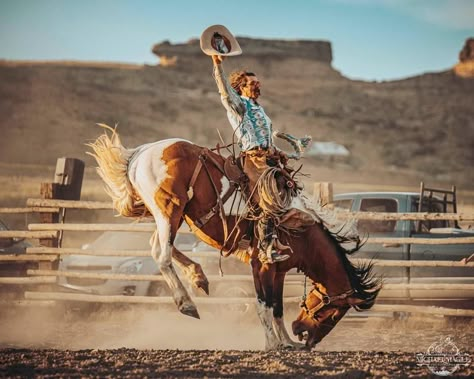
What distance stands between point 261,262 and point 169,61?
244ft

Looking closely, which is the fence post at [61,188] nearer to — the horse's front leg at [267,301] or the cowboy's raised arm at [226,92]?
the cowboy's raised arm at [226,92]

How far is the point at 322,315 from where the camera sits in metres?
6.81

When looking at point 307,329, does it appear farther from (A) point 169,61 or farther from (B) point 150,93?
(A) point 169,61

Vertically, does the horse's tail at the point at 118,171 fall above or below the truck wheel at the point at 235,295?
above

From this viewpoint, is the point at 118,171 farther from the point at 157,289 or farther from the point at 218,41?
the point at 157,289

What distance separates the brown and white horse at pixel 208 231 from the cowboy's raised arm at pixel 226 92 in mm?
526

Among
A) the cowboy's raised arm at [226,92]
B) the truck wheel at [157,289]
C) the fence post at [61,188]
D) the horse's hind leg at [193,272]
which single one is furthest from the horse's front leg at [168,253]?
the fence post at [61,188]

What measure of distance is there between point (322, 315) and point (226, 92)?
237 cm

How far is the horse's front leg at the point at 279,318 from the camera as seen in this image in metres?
6.67

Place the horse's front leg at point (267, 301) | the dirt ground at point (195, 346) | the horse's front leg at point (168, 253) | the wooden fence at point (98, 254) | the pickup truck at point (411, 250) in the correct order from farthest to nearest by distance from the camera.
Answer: the pickup truck at point (411, 250) → the wooden fence at point (98, 254) → the horse's front leg at point (267, 301) → the horse's front leg at point (168, 253) → the dirt ground at point (195, 346)

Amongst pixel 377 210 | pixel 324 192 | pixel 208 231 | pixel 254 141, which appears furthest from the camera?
pixel 377 210

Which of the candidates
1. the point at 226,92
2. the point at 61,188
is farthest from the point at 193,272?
the point at 61,188

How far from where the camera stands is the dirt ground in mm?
5062

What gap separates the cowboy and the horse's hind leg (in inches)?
23.2
